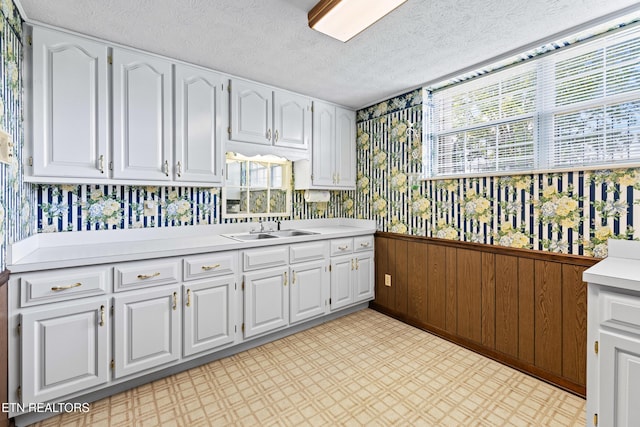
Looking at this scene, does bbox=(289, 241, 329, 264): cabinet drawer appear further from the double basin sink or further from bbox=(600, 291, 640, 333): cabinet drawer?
bbox=(600, 291, 640, 333): cabinet drawer

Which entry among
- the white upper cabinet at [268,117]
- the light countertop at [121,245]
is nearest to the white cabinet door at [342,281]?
the light countertop at [121,245]

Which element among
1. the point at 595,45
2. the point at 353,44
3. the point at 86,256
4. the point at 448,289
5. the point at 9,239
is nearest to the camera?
the point at 9,239

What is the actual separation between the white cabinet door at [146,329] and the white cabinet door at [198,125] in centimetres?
95

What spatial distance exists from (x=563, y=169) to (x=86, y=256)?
122 inches

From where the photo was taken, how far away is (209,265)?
2264 mm

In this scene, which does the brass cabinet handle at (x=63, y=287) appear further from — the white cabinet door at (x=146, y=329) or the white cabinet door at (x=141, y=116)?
the white cabinet door at (x=141, y=116)

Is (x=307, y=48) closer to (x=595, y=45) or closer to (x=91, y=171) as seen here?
(x=91, y=171)

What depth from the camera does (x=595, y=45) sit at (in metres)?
1.98

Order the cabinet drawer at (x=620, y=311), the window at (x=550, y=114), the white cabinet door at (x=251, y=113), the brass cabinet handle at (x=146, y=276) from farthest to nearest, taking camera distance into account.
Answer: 1. the white cabinet door at (x=251, y=113)
2. the brass cabinet handle at (x=146, y=276)
3. the window at (x=550, y=114)
4. the cabinet drawer at (x=620, y=311)

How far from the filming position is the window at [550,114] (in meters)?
1.87

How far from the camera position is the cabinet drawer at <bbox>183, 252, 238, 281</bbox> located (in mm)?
2176

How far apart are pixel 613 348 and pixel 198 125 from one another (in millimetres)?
2930

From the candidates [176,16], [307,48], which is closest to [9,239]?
[176,16]

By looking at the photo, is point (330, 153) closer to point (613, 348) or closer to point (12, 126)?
point (12, 126)
